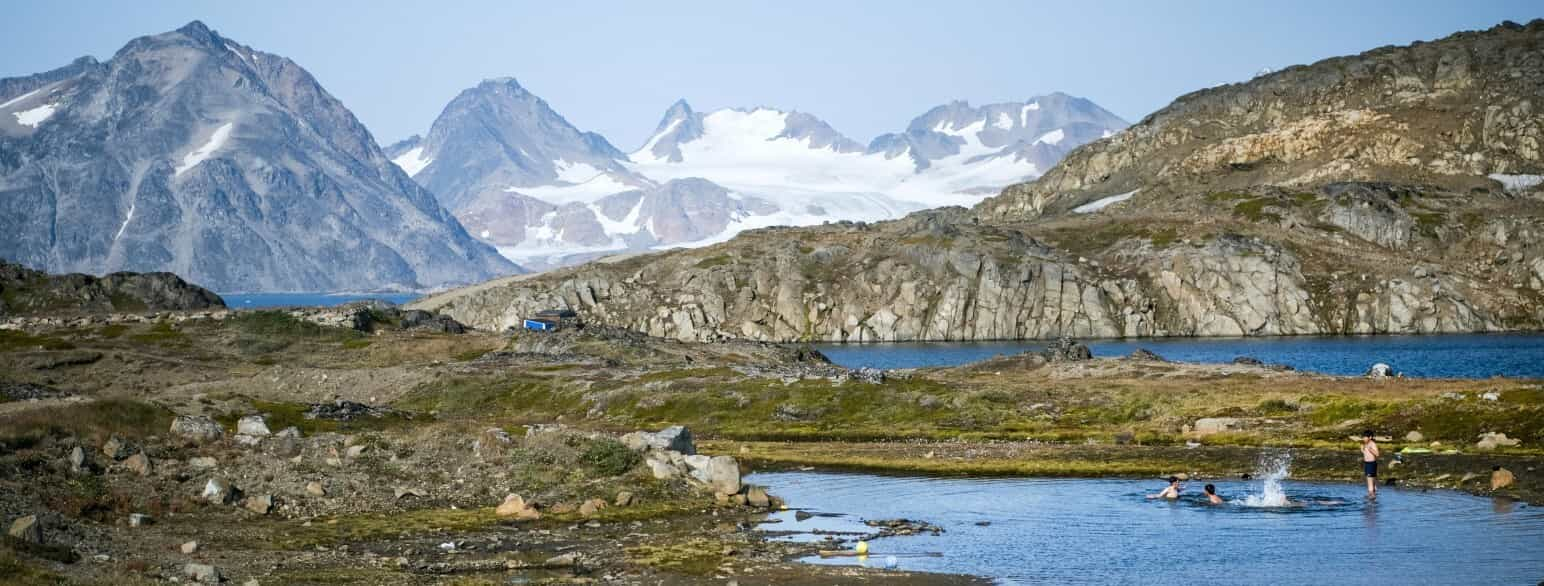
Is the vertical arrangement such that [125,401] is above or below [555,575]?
above

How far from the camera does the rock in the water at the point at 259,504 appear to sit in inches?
2112

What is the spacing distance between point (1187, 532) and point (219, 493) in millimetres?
36430

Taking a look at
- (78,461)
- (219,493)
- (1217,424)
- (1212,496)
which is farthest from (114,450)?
(1217,424)

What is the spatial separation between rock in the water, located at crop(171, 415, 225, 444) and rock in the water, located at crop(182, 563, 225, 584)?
22648mm

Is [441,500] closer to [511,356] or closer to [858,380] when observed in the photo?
[858,380]

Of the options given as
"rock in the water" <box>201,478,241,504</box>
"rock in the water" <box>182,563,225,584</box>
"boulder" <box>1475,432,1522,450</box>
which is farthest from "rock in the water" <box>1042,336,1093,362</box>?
"rock in the water" <box>182,563,225,584</box>

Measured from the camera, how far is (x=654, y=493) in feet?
198

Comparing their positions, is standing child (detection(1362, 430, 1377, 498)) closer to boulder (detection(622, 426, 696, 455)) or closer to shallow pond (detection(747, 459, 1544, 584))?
shallow pond (detection(747, 459, 1544, 584))

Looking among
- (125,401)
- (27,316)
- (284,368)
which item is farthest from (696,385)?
(27,316)

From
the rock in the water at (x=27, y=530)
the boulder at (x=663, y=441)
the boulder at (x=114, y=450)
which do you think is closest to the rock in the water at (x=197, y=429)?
the boulder at (x=114, y=450)

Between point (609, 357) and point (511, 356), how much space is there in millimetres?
10711

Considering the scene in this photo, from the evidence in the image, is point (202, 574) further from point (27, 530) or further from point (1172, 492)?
point (1172, 492)

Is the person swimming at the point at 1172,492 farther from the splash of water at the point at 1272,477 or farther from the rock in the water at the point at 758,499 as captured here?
the rock in the water at the point at 758,499

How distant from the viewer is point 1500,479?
59344mm
